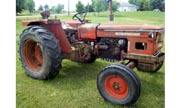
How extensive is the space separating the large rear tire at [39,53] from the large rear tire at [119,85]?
0.60 meters

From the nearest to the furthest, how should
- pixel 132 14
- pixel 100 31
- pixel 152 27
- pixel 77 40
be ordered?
1. pixel 132 14
2. pixel 152 27
3. pixel 100 31
4. pixel 77 40

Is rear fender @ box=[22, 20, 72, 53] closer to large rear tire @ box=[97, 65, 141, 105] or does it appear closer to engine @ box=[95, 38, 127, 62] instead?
engine @ box=[95, 38, 127, 62]

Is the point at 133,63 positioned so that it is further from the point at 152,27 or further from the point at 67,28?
the point at 67,28

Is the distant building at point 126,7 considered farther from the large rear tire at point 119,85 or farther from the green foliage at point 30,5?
the green foliage at point 30,5

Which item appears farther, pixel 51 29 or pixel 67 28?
pixel 67 28

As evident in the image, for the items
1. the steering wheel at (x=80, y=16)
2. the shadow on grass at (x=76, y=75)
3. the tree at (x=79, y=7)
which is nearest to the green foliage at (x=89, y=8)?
the tree at (x=79, y=7)

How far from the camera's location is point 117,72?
85.5 inches

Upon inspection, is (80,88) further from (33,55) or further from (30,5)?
(30,5)

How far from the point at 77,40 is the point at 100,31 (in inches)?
14.7

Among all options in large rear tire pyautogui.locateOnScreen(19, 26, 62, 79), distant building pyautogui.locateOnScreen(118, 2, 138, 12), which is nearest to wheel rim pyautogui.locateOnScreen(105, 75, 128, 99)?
distant building pyautogui.locateOnScreen(118, 2, 138, 12)

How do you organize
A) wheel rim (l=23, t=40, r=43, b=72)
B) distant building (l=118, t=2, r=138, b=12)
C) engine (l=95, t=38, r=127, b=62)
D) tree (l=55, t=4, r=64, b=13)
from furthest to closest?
wheel rim (l=23, t=40, r=43, b=72) → engine (l=95, t=38, r=127, b=62) → tree (l=55, t=4, r=64, b=13) → distant building (l=118, t=2, r=138, b=12)

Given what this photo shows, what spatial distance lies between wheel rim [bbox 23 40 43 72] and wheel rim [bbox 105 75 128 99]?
976 millimetres

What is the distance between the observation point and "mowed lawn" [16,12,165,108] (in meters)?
2.23
